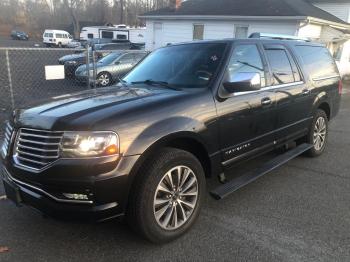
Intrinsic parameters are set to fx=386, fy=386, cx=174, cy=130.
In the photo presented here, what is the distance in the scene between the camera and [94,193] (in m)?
3.01

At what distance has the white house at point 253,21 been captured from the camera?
20656 mm

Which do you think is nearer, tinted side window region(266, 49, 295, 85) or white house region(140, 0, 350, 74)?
tinted side window region(266, 49, 295, 85)

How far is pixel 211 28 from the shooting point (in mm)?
23969

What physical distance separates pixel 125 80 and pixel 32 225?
6.67 ft

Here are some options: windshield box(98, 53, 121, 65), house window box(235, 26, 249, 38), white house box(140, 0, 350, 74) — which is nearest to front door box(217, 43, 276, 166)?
windshield box(98, 53, 121, 65)

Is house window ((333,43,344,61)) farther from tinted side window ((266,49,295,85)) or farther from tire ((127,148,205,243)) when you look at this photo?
tire ((127,148,205,243))

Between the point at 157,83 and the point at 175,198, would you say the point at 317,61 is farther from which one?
the point at 175,198

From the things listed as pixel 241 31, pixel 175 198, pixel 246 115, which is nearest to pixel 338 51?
pixel 241 31

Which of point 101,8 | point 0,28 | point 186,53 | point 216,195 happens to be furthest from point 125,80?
point 0,28

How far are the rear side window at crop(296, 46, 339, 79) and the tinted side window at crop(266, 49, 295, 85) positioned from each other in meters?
0.52

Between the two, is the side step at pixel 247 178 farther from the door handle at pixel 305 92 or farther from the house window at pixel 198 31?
the house window at pixel 198 31

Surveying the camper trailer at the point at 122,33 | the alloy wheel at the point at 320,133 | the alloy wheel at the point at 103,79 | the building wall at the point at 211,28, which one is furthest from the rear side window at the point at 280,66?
the camper trailer at the point at 122,33

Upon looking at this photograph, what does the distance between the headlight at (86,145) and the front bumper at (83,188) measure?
76mm

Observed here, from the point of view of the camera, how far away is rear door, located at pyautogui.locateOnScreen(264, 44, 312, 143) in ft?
16.1
